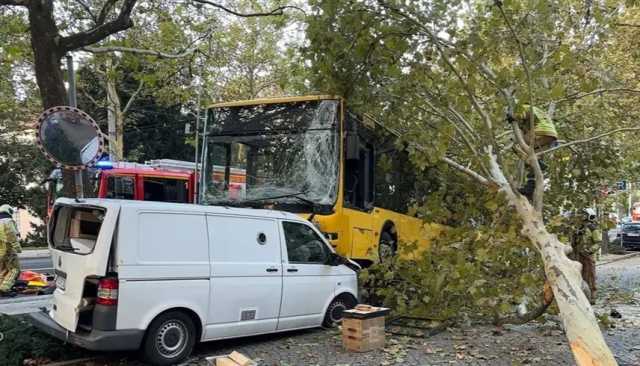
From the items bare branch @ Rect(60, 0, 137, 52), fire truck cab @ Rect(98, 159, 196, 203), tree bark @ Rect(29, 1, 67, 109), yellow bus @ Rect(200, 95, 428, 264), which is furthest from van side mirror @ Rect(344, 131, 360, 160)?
fire truck cab @ Rect(98, 159, 196, 203)

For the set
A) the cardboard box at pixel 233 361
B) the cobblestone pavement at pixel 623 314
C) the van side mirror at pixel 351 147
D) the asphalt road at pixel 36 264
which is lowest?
the asphalt road at pixel 36 264

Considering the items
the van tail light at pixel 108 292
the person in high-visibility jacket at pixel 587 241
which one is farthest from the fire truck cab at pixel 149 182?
the person in high-visibility jacket at pixel 587 241

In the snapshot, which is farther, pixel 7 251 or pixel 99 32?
pixel 7 251

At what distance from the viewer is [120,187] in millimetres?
17438

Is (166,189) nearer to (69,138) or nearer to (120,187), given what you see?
(120,187)

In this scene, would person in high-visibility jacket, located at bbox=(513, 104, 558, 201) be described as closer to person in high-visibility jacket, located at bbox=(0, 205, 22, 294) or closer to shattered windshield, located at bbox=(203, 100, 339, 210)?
shattered windshield, located at bbox=(203, 100, 339, 210)

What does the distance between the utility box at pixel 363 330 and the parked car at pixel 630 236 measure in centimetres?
2541

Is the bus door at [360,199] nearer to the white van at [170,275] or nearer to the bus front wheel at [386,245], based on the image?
the bus front wheel at [386,245]

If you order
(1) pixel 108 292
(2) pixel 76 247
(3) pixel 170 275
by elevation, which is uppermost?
Result: (2) pixel 76 247

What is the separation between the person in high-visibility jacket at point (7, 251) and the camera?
10789 mm

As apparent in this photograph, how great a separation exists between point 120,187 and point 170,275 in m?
12.0

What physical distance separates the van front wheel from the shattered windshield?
2909 millimetres

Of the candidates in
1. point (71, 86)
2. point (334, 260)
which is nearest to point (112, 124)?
point (71, 86)

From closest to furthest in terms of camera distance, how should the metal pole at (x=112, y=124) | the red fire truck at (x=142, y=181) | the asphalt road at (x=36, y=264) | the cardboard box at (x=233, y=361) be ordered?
the cardboard box at (x=233, y=361), the asphalt road at (x=36, y=264), the red fire truck at (x=142, y=181), the metal pole at (x=112, y=124)
